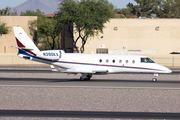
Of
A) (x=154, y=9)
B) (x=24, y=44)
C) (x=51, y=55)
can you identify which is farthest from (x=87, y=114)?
(x=154, y=9)

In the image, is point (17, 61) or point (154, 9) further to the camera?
point (154, 9)

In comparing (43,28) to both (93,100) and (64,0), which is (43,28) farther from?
(93,100)

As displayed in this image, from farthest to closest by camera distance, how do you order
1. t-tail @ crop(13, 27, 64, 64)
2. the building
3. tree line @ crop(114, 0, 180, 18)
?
tree line @ crop(114, 0, 180, 18)
the building
t-tail @ crop(13, 27, 64, 64)

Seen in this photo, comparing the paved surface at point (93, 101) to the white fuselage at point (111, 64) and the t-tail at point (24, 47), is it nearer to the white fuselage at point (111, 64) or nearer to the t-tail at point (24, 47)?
the white fuselage at point (111, 64)

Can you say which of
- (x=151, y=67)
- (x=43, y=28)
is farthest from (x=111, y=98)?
(x=43, y=28)

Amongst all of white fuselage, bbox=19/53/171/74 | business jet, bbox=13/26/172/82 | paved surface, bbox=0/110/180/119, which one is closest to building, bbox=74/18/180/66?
business jet, bbox=13/26/172/82

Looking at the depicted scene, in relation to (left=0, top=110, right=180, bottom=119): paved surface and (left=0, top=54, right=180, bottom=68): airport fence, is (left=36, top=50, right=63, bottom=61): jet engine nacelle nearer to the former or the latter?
(left=0, top=110, right=180, bottom=119): paved surface

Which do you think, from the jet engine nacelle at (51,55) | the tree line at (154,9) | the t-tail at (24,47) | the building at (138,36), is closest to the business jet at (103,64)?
the jet engine nacelle at (51,55)

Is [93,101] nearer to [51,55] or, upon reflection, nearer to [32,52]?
[51,55]

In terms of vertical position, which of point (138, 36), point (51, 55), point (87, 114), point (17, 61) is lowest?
point (17, 61)

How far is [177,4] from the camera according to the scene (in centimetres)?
11694

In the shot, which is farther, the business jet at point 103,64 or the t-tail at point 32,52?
the t-tail at point 32,52

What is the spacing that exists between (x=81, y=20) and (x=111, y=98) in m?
40.7

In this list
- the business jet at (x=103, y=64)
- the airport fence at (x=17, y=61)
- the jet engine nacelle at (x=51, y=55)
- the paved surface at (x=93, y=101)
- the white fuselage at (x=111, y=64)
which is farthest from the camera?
the airport fence at (x=17, y=61)
